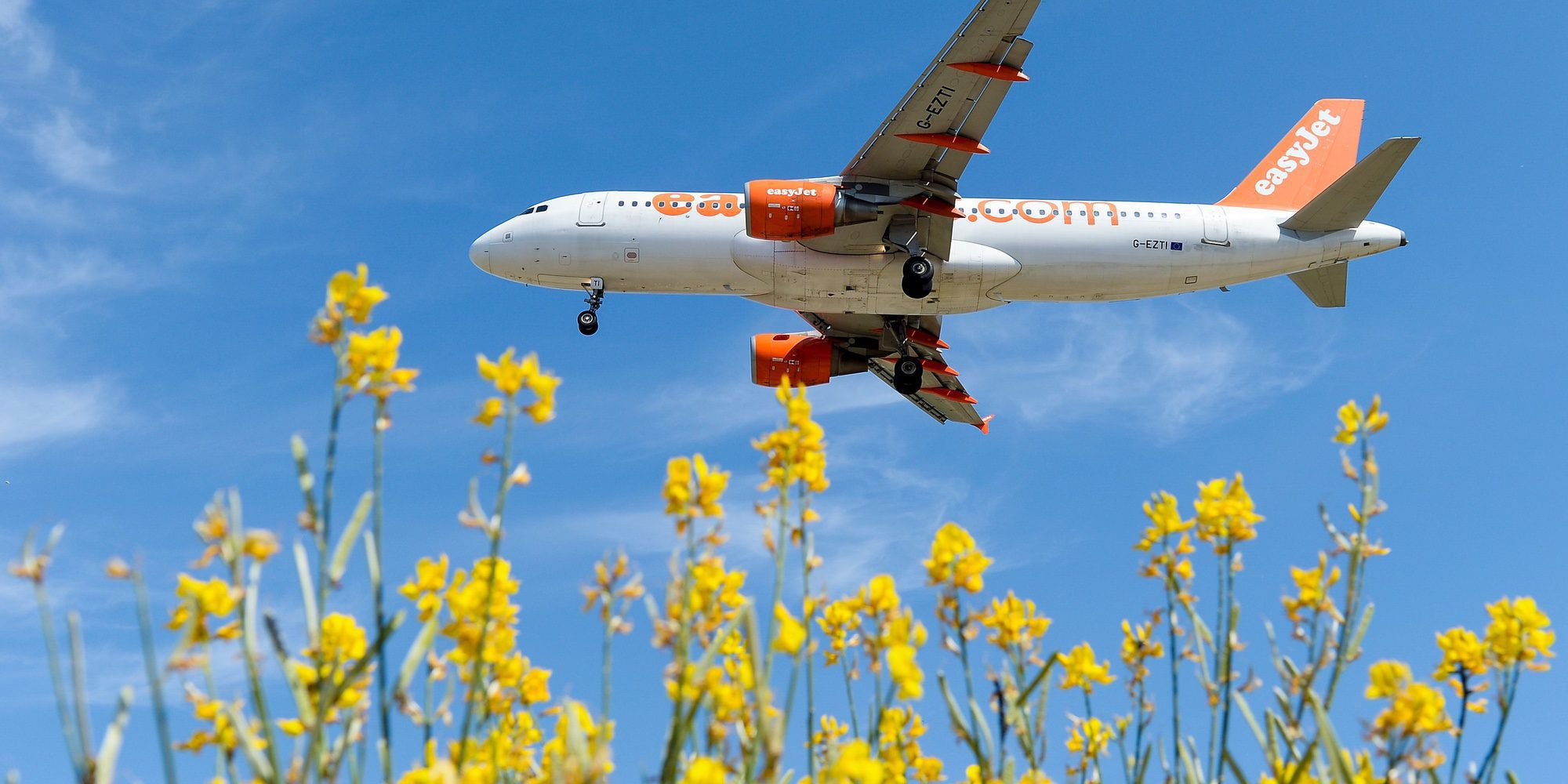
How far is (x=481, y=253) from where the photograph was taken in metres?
25.9

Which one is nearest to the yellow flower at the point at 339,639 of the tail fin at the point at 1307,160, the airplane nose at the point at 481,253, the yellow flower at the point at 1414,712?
the yellow flower at the point at 1414,712

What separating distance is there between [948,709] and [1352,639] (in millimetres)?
1163

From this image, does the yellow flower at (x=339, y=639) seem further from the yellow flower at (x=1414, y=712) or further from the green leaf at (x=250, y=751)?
the yellow flower at (x=1414, y=712)

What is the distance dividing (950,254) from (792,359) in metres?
5.49

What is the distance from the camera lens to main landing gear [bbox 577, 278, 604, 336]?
974 inches

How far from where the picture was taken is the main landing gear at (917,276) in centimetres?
2320

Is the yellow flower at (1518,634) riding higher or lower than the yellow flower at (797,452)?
lower

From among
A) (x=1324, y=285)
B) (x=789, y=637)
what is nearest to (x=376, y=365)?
(x=789, y=637)

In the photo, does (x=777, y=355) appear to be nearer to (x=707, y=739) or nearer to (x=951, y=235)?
(x=951, y=235)

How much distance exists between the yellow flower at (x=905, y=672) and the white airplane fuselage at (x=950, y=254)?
69.5 ft

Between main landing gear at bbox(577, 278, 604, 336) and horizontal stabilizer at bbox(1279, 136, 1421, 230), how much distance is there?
14.2m

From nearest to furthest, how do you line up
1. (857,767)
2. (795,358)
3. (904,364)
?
(857,767), (904,364), (795,358)

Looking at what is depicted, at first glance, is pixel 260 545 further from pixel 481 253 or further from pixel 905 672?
pixel 481 253

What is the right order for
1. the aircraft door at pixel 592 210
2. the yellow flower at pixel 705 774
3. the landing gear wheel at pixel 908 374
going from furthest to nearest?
the landing gear wheel at pixel 908 374 → the aircraft door at pixel 592 210 → the yellow flower at pixel 705 774
